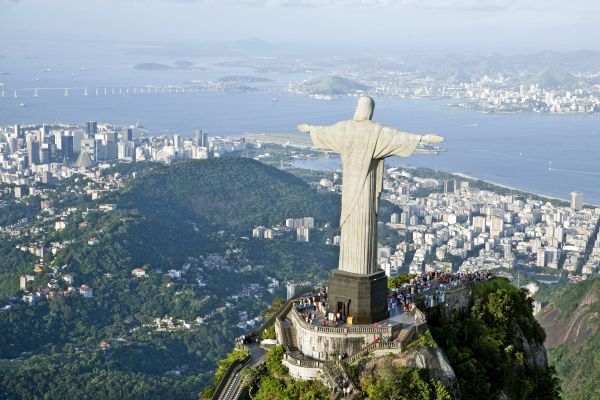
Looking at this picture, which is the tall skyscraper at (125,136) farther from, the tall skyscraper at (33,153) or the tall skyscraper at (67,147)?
the tall skyscraper at (33,153)

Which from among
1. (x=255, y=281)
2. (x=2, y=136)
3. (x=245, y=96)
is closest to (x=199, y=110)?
(x=245, y=96)

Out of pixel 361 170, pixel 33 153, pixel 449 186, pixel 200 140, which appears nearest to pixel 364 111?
pixel 361 170

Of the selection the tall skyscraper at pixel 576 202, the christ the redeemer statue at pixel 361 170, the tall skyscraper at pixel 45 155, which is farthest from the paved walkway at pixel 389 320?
the tall skyscraper at pixel 45 155

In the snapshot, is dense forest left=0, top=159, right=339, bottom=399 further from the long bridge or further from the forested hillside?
the long bridge

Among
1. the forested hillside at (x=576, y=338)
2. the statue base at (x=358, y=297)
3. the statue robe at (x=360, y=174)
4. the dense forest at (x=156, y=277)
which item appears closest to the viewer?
the statue robe at (x=360, y=174)

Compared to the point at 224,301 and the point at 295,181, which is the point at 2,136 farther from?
the point at 224,301

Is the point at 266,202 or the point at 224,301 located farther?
the point at 266,202

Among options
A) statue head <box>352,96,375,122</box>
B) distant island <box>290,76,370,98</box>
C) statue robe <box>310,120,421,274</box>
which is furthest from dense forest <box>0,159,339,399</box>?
distant island <box>290,76,370,98</box>

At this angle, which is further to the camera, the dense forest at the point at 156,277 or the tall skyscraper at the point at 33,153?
the tall skyscraper at the point at 33,153
